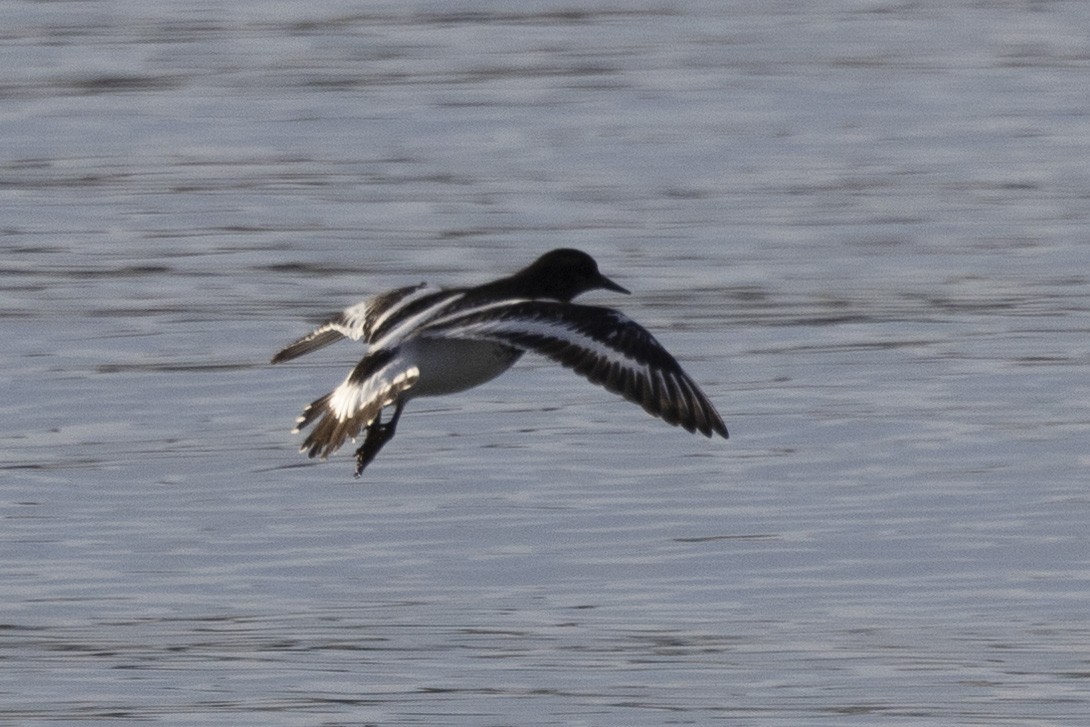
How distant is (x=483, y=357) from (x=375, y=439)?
490 millimetres

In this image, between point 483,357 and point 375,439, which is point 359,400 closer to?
point 375,439

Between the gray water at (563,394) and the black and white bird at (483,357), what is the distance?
0.85 m

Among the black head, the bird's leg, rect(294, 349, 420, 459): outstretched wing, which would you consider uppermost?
the black head

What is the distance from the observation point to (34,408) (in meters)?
13.1

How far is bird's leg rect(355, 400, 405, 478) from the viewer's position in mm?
9805

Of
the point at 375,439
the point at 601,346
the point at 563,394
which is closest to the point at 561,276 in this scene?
the point at 375,439

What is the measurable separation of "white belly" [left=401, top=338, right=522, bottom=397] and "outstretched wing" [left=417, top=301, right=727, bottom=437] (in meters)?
0.09

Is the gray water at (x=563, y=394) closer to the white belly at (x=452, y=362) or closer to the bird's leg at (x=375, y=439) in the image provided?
the bird's leg at (x=375, y=439)

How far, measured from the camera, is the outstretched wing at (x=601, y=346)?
8984mm

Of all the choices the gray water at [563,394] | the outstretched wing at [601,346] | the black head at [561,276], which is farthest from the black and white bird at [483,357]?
the gray water at [563,394]

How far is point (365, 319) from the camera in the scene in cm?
1065

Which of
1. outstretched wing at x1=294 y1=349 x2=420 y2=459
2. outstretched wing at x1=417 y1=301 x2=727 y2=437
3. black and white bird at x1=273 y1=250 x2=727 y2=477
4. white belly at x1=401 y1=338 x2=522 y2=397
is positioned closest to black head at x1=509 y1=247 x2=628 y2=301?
black and white bird at x1=273 y1=250 x2=727 y2=477

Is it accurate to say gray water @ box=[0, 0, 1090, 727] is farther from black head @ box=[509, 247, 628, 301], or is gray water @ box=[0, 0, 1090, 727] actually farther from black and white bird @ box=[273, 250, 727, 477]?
black head @ box=[509, 247, 628, 301]

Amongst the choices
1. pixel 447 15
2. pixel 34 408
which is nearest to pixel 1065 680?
pixel 34 408
